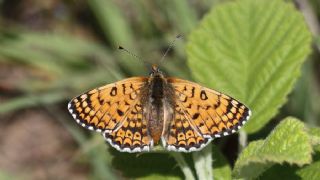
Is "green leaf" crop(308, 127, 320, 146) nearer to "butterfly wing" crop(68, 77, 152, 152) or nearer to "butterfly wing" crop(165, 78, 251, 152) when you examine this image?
"butterfly wing" crop(165, 78, 251, 152)

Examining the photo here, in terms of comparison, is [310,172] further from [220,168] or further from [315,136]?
[220,168]

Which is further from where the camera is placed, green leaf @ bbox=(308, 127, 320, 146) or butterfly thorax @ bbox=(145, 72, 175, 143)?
butterfly thorax @ bbox=(145, 72, 175, 143)

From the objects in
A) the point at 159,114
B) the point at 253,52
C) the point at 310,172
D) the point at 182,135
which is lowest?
the point at 310,172

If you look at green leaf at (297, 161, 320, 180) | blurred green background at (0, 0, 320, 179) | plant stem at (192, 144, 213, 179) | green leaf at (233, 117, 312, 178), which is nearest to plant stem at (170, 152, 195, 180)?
plant stem at (192, 144, 213, 179)


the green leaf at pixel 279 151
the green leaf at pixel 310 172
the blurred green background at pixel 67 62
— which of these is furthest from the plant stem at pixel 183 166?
the blurred green background at pixel 67 62

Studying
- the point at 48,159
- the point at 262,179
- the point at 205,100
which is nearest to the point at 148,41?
the point at 48,159

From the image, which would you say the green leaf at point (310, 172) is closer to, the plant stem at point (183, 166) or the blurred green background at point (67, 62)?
the plant stem at point (183, 166)

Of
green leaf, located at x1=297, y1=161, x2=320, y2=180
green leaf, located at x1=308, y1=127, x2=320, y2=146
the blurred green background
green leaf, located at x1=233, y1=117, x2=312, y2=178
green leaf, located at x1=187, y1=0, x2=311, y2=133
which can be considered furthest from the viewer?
the blurred green background

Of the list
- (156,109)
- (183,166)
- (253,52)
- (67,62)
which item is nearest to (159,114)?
(156,109)
